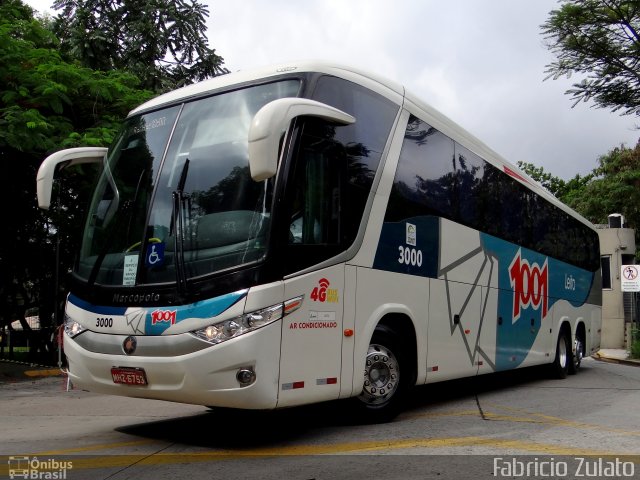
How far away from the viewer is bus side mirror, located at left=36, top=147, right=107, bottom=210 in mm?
6988

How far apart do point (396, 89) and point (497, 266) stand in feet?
12.3

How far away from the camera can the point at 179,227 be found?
5891 millimetres

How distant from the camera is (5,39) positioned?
12586mm

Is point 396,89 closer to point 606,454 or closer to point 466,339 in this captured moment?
point 466,339

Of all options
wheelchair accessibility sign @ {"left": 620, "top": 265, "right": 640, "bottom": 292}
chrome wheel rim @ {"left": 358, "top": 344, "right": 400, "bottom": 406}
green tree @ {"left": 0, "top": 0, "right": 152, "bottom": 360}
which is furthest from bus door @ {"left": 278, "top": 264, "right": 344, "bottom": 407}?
wheelchair accessibility sign @ {"left": 620, "top": 265, "right": 640, "bottom": 292}

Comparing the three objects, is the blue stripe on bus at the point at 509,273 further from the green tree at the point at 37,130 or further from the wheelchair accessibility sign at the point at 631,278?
the wheelchair accessibility sign at the point at 631,278

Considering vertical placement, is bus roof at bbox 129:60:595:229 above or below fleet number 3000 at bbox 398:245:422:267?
above

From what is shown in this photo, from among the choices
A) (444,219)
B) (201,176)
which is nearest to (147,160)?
(201,176)

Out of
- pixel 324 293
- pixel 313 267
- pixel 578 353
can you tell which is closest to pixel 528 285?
pixel 578 353

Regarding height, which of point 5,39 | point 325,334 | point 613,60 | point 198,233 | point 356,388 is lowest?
point 356,388

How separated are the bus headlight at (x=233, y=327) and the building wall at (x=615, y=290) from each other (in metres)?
26.2

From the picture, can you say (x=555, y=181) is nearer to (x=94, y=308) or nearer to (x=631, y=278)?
(x=631, y=278)

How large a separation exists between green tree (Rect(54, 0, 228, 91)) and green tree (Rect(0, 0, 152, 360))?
806cm

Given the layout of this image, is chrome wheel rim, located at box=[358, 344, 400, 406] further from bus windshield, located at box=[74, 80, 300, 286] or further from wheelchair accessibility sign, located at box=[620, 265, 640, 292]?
wheelchair accessibility sign, located at box=[620, 265, 640, 292]
